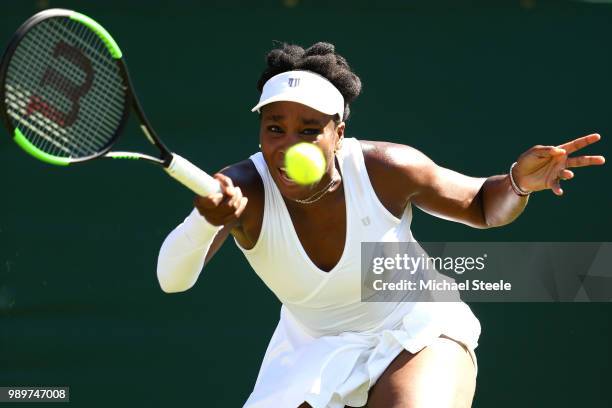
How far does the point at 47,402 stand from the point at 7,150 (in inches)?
39.8

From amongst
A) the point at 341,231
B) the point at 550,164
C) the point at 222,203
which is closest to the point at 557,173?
the point at 550,164

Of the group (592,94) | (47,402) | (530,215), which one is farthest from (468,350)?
(47,402)

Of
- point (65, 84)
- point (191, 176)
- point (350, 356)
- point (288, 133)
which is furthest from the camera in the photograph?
point (350, 356)

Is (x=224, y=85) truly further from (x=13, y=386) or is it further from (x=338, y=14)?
(x=13, y=386)

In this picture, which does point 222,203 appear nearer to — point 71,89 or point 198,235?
point 198,235

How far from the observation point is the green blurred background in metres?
4.57

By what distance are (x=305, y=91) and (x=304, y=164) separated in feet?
1.07

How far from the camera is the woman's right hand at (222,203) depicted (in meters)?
2.88

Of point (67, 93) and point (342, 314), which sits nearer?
point (67, 93)

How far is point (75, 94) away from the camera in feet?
10.1

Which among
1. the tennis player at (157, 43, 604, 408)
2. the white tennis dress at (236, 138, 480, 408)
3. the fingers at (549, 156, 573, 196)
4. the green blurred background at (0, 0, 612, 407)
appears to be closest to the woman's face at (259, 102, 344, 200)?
the tennis player at (157, 43, 604, 408)

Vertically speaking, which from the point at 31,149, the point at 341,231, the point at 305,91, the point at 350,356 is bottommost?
the point at 350,356

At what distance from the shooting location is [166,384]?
4.59 metres

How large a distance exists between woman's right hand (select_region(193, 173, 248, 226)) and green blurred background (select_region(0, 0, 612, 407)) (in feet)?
5.55
